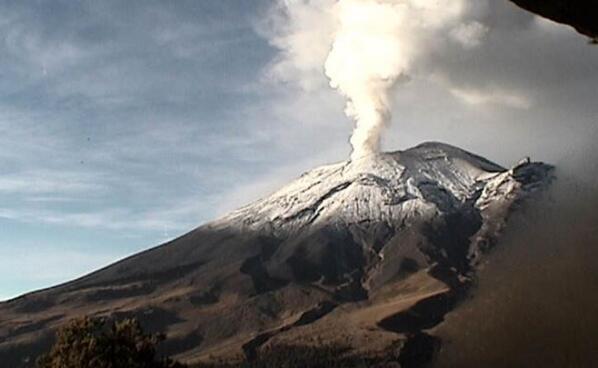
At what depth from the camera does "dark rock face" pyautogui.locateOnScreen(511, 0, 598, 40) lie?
503cm

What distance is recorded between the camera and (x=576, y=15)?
514cm

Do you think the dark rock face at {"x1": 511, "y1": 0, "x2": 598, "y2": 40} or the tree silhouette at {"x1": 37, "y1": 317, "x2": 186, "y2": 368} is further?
the tree silhouette at {"x1": 37, "y1": 317, "x2": 186, "y2": 368}

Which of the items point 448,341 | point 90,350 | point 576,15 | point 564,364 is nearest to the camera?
point 576,15

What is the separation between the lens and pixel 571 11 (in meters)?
5.10

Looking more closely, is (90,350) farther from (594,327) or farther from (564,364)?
(594,327)

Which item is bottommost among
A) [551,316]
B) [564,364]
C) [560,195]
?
[564,364]

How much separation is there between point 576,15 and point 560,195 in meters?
202

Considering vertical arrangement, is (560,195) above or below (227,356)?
above

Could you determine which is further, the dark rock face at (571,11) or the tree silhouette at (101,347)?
the tree silhouette at (101,347)

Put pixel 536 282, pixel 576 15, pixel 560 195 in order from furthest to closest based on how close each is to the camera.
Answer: pixel 560 195 → pixel 536 282 → pixel 576 15

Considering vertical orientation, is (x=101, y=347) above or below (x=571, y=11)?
above

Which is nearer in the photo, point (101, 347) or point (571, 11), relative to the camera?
point (571, 11)

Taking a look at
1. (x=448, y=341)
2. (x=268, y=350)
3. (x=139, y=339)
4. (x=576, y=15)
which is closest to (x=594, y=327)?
(x=448, y=341)

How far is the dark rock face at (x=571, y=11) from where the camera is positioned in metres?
5.03
